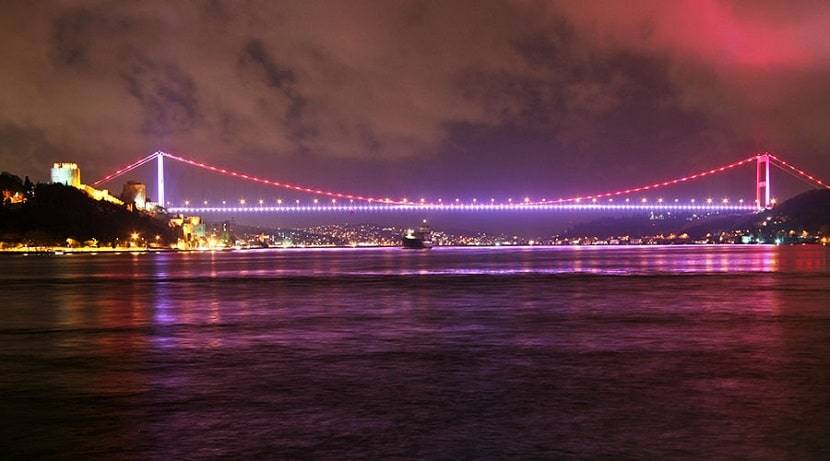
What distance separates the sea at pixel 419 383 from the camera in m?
→ 5.91

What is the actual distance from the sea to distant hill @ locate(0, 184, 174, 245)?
89.8 metres

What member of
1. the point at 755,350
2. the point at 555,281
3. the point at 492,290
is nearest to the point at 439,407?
the point at 755,350

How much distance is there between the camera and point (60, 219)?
104m

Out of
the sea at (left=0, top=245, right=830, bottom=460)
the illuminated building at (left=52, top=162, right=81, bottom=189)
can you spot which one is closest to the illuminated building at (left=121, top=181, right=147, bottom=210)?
the illuminated building at (left=52, top=162, right=81, bottom=189)

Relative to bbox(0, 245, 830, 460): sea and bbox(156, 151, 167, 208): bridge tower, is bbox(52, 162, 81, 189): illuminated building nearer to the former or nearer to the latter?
bbox(156, 151, 167, 208): bridge tower

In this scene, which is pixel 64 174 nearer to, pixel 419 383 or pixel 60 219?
pixel 60 219

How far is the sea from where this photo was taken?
5.91 metres

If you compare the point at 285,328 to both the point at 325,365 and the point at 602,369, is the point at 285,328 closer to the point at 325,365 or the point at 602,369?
the point at 325,365

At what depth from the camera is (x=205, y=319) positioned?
15.7m

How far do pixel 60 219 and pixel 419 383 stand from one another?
10538 centimetres

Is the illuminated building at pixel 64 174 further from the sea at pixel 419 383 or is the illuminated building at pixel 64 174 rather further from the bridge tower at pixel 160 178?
the sea at pixel 419 383

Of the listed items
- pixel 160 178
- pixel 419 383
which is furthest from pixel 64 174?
pixel 419 383

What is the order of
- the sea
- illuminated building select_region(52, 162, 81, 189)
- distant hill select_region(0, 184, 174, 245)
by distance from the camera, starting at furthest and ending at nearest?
illuminated building select_region(52, 162, 81, 189) < distant hill select_region(0, 184, 174, 245) < the sea

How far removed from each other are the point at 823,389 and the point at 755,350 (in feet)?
9.36
